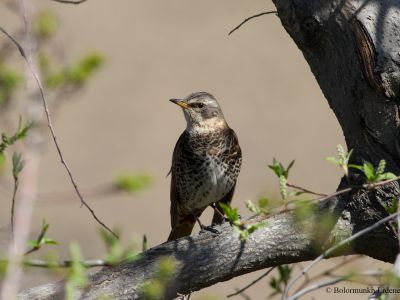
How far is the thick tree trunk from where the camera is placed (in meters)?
3.90

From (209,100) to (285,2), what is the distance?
88.1 inches

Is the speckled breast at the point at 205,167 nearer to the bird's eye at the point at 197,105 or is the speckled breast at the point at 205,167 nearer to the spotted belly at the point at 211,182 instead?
the spotted belly at the point at 211,182

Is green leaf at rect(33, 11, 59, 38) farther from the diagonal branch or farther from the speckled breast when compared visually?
the speckled breast

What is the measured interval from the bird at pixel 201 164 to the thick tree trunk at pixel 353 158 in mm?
1761

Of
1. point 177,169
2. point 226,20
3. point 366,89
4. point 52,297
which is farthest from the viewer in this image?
point 226,20

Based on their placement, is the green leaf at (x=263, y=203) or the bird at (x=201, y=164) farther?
the bird at (x=201, y=164)

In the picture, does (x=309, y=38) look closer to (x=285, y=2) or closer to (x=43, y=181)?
(x=285, y=2)

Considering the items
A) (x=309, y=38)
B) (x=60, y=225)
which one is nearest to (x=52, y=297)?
(x=309, y=38)

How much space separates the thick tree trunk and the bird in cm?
176

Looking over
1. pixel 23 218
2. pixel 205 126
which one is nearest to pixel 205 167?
pixel 205 126

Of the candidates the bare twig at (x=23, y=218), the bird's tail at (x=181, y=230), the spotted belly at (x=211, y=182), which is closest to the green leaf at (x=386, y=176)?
the bare twig at (x=23, y=218)

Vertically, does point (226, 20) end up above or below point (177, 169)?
above

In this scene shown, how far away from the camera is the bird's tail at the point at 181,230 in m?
6.30

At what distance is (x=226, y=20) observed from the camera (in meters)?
18.0
